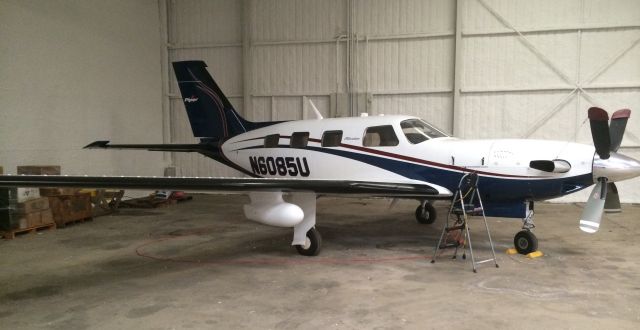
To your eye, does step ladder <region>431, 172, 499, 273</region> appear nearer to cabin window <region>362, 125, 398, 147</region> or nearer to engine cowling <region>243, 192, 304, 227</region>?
cabin window <region>362, 125, 398, 147</region>

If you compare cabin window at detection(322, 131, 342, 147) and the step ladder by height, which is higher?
cabin window at detection(322, 131, 342, 147)

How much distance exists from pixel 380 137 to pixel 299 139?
6.18ft

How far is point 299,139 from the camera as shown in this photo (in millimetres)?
9289

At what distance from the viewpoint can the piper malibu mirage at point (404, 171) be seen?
21.0 ft

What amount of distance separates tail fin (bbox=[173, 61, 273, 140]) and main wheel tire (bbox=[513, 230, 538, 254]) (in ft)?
22.3

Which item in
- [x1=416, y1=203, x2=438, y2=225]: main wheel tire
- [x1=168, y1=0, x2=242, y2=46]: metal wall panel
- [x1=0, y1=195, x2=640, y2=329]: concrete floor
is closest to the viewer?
[x1=0, y1=195, x2=640, y2=329]: concrete floor

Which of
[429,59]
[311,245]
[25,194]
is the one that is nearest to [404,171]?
[311,245]

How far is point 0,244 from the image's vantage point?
8617 mm

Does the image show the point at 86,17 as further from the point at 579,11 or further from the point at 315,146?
the point at 579,11

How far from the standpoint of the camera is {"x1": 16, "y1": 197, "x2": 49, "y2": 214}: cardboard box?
30.5 feet

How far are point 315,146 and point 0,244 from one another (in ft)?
21.0

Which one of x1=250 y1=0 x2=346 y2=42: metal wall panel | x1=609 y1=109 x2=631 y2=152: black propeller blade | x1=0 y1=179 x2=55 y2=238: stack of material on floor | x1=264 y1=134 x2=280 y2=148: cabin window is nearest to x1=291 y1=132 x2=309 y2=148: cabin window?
x1=264 y1=134 x2=280 y2=148: cabin window

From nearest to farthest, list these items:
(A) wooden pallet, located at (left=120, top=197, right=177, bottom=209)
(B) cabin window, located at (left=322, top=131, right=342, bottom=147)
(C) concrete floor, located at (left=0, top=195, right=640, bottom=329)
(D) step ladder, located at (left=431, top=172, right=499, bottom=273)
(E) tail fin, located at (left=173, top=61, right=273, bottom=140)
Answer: (C) concrete floor, located at (left=0, top=195, right=640, bottom=329)
(D) step ladder, located at (left=431, top=172, right=499, bottom=273)
(B) cabin window, located at (left=322, top=131, right=342, bottom=147)
(E) tail fin, located at (left=173, top=61, right=273, bottom=140)
(A) wooden pallet, located at (left=120, top=197, right=177, bottom=209)

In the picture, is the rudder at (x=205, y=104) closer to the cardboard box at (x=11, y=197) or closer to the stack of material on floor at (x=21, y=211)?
the stack of material on floor at (x=21, y=211)
